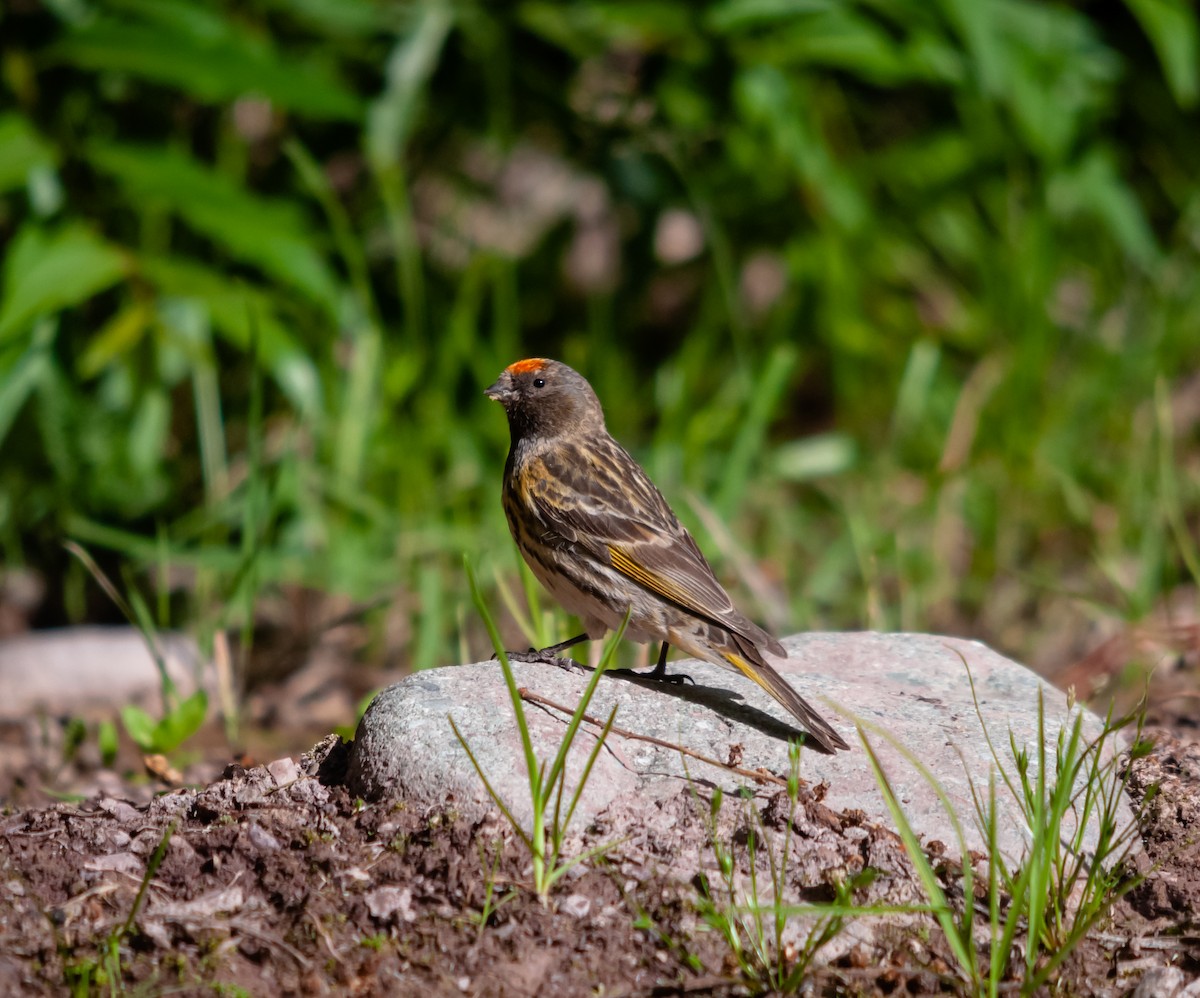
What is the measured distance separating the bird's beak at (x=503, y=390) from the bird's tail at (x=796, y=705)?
1.50 meters

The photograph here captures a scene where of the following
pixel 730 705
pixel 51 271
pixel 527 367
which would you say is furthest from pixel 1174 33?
pixel 51 271

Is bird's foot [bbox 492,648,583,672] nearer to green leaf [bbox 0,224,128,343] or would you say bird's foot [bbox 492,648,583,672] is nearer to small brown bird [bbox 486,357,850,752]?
small brown bird [bbox 486,357,850,752]

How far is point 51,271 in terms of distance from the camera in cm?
498

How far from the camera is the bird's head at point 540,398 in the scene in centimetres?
504

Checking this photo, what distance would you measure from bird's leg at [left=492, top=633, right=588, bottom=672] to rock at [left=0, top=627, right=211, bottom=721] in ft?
5.93

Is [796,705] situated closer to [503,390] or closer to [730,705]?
[730,705]

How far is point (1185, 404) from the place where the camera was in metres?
8.04

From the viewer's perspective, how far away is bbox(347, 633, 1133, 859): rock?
10.5ft

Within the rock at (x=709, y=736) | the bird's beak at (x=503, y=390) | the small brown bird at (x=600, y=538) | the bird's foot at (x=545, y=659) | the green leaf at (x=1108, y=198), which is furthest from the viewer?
the green leaf at (x=1108, y=198)

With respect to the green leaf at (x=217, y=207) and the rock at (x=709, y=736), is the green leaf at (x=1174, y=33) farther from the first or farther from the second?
the green leaf at (x=217, y=207)

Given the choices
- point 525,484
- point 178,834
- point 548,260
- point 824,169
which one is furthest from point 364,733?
point 548,260

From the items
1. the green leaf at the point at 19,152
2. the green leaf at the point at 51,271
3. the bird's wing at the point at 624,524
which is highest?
the green leaf at the point at 19,152

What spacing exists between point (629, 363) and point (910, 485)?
5.09ft

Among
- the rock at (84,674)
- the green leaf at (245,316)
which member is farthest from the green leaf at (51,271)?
the rock at (84,674)
